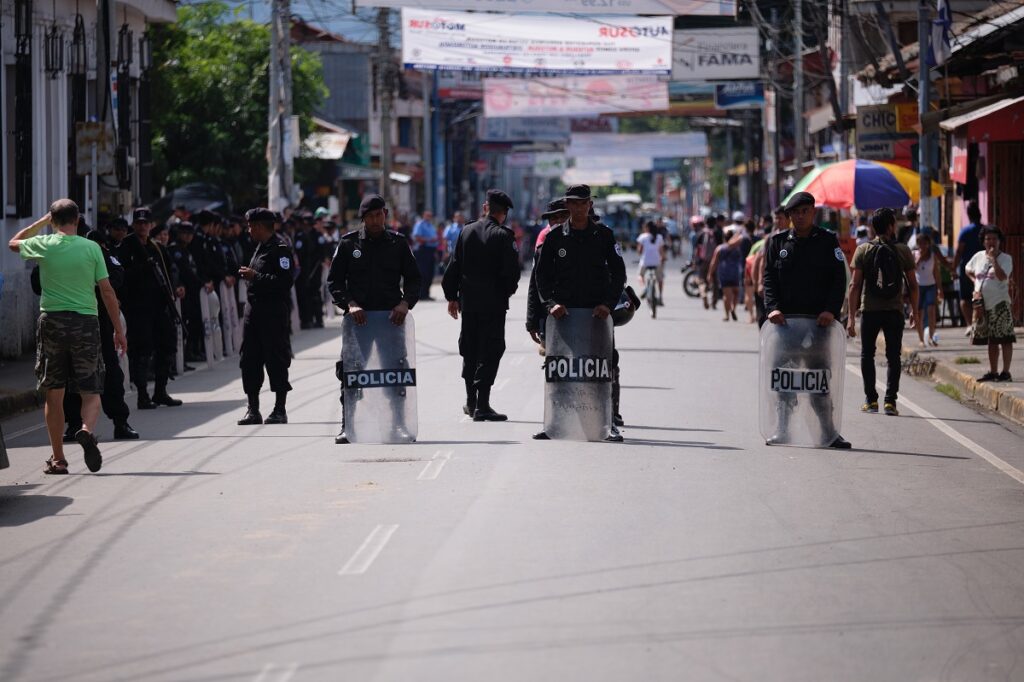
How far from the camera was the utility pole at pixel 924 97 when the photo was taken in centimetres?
2381

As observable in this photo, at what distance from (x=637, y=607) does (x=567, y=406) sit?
5.57 meters

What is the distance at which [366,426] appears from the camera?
12.7 metres

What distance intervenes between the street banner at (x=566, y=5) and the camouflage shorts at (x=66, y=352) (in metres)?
12.8

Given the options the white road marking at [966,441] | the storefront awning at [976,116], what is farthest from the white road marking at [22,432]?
the storefront awning at [976,116]

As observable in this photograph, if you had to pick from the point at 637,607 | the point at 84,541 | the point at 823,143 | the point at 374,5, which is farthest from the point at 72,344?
the point at 823,143

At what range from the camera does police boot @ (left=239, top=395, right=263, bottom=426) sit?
47.1 ft

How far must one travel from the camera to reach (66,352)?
11.7 meters

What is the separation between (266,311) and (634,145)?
6153 centimetres

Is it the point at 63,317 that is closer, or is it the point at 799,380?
the point at 63,317

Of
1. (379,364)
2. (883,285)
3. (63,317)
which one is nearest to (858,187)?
(883,285)

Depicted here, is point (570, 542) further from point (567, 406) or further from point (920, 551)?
point (567, 406)

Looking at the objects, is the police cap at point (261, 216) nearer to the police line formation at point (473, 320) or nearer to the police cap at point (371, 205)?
the police line formation at point (473, 320)

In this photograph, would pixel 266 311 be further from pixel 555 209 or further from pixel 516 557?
pixel 516 557

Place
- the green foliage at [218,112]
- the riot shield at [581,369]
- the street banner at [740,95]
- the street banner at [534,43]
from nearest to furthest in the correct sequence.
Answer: the riot shield at [581,369] → the street banner at [534,43] → the green foliage at [218,112] → the street banner at [740,95]
